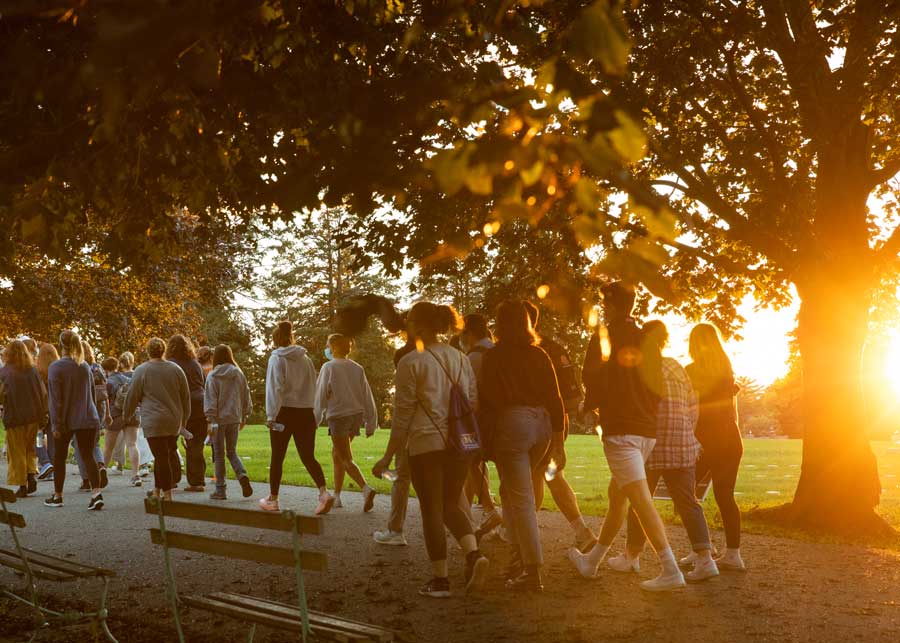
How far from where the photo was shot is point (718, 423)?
8234 millimetres

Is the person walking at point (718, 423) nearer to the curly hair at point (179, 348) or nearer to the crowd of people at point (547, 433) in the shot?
the crowd of people at point (547, 433)

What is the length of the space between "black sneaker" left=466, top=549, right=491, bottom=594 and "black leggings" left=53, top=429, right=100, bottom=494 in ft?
23.3

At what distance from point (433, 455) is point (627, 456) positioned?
1.42 meters

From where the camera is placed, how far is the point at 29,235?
4.81m

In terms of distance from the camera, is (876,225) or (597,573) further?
(876,225)

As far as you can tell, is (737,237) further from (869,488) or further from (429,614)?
(429,614)

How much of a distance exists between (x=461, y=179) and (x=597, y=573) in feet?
20.5

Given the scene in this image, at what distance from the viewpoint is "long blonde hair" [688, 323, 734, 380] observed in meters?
8.13

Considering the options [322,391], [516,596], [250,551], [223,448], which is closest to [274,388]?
[322,391]

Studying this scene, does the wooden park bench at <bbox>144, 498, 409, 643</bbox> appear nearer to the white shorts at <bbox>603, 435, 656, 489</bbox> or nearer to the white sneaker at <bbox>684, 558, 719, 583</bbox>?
the white shorts at <bbox>603, 435, 656, 489</bbox>

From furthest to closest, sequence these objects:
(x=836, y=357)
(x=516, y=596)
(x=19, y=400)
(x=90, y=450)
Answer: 1. (x=19, y=400)
2. (x=90, y=450)
3. (x=836, y=357)
4. (x=516, y=596)

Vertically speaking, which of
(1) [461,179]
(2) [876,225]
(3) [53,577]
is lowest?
(3) [53,577]

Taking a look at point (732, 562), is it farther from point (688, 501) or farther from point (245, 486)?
point (245, 486)

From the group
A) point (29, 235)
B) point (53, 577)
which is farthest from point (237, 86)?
point (53, 577)
